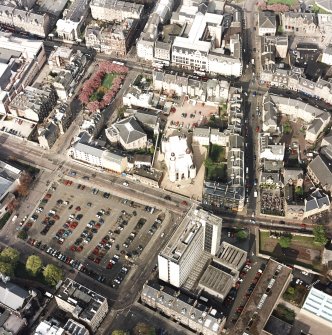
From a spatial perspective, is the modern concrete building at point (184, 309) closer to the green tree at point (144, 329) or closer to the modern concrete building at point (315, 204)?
the green tree at point (144, 329)

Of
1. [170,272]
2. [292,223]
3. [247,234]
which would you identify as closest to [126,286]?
[170,272]

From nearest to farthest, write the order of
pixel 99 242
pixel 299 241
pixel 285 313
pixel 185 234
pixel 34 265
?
pixel 185 234 → pixel 285 313 → pixel 34 265 → pixel 299 241 → pixel 99 242

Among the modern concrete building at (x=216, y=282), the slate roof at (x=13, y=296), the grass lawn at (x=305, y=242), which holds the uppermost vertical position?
the grass lawn at (x=305, y=242)

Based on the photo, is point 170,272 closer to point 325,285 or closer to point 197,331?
point 197,331

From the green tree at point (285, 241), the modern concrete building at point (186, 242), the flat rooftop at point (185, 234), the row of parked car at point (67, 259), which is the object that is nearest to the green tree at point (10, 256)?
the row of parked car at point (67, 259)

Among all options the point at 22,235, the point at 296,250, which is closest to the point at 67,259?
the point at 22,235

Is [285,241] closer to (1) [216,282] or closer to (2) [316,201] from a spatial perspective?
(2) [316,201]
